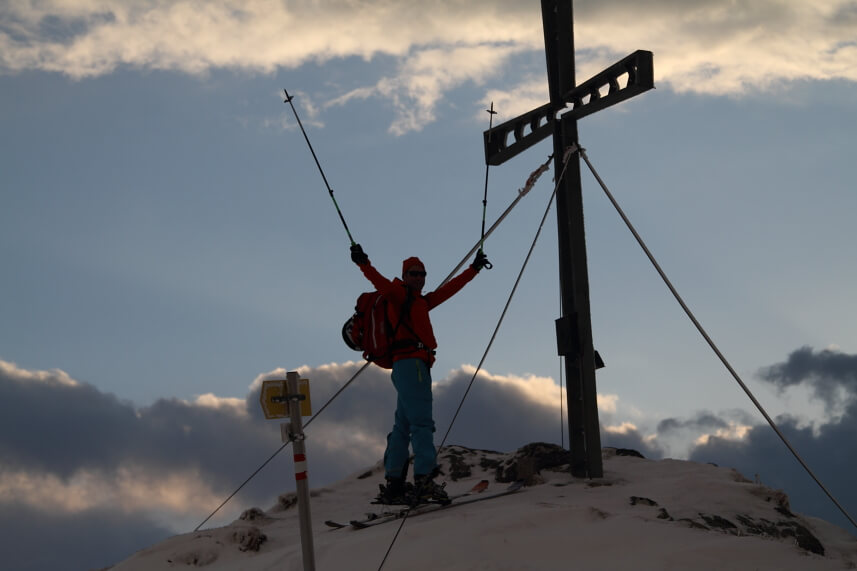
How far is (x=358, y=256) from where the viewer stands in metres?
10.8

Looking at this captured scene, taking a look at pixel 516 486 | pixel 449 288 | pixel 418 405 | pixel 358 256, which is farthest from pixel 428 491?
pixel 358 256

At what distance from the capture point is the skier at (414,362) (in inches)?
414

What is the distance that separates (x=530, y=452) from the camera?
43.0 ft

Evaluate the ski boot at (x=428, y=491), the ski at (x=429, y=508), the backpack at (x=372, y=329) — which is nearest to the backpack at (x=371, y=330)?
the backpack at (x=372, y=329)

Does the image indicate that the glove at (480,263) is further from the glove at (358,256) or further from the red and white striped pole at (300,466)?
the red and white striped pole at (300,466)

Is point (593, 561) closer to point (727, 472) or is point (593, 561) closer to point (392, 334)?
point (392, 334)

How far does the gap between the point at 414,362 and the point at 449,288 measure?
117 centimetres

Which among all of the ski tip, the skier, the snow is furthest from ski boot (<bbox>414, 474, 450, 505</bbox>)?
the ski tip

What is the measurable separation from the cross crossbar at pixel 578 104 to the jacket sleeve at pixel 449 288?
2.50 meters

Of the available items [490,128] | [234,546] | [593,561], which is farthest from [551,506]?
[490,128]

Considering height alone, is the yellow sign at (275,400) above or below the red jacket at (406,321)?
below

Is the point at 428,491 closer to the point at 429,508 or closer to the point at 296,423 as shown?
the point at 429,508

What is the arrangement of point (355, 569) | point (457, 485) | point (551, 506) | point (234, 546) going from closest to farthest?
point (355, 569) < point (551, 506) < point (234, 546) < point (457, 485)

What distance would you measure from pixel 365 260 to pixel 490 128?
3.66 m
